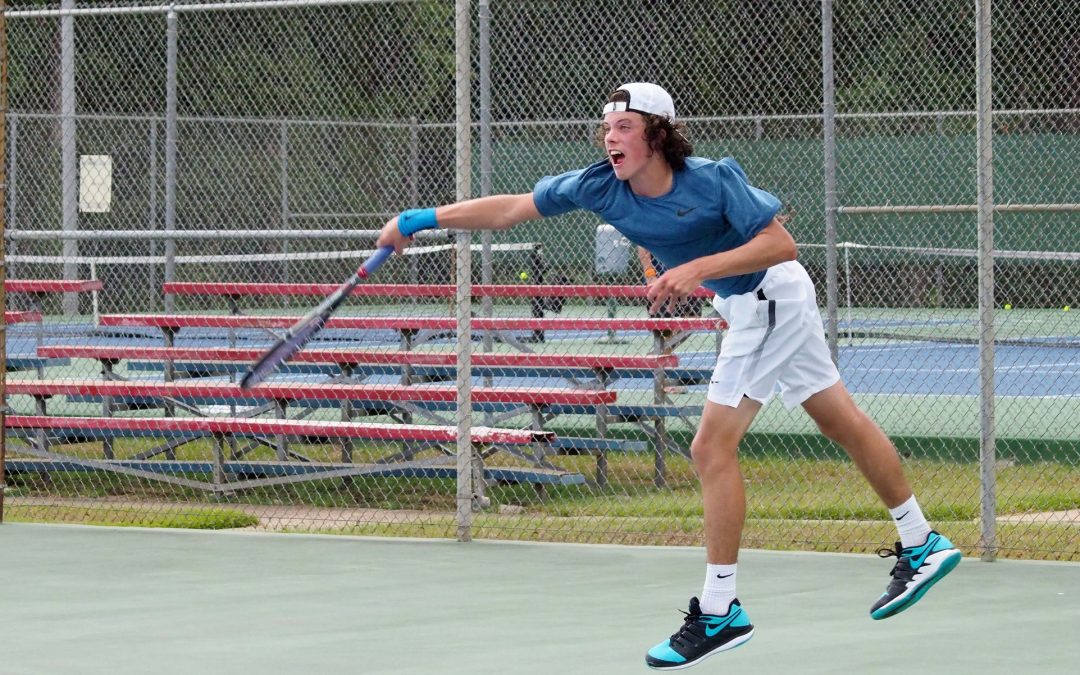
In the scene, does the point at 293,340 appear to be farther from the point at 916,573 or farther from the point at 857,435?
the point at 916,573

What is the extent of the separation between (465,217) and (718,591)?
138 cm

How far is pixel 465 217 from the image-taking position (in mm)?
5570

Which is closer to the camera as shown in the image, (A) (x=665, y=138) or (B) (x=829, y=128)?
(A) (x=665, y=138)

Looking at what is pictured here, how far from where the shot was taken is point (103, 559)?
792 cm

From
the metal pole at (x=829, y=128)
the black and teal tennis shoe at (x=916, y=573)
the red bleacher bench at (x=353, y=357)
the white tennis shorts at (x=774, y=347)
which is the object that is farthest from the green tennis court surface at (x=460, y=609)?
the metal pole at (x=829, y=128)

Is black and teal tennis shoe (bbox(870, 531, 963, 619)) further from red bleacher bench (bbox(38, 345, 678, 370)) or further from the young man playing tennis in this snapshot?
red bleacher bench (bbox(38, 345, 678, 370))

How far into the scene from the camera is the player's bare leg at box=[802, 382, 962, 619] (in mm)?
5594

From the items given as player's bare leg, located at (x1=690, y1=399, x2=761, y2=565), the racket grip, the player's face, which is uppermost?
the player's face

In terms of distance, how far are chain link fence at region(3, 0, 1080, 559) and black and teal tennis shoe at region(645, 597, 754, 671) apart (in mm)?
2691

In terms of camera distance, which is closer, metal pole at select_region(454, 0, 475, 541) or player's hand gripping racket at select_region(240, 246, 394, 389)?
player's hand gripping racket at select_region(240, 246, 394, 389)

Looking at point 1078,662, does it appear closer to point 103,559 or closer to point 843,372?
point 103,559

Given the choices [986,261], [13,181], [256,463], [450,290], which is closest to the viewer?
[986,261]

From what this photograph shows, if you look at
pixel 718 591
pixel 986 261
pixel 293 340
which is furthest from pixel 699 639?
pixel 986 261

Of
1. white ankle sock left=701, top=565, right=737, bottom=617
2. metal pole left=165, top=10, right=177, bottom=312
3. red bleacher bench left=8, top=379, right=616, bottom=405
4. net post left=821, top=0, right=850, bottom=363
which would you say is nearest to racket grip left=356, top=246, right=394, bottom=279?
white ankle sock left=701, top=565, right=737, bottom=617
